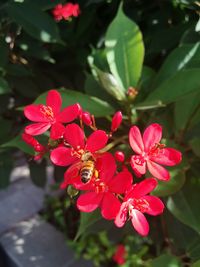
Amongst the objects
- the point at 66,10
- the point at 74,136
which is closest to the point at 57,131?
the point at 74,136

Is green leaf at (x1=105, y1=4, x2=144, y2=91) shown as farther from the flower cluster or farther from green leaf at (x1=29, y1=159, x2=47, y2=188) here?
green leaf at (x1=29, y1=159, x2=47, y2=188)

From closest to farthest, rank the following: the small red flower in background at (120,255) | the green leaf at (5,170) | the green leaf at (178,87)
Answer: the green leaf at (178,87) < the green leaf at (5,170) < the small red flower in background at (120,255)

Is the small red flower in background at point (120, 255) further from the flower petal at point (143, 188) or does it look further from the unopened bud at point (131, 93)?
the flower petal at point (143, 188)

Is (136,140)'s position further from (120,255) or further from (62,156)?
(120,255)

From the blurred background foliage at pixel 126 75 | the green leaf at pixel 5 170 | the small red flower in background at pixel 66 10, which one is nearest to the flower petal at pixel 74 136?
the blurred background foliage at pixel 126 75

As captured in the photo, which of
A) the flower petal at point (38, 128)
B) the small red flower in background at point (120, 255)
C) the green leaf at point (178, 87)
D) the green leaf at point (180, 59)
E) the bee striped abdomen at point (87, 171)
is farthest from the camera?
the small red flower in background at point (120, 255)

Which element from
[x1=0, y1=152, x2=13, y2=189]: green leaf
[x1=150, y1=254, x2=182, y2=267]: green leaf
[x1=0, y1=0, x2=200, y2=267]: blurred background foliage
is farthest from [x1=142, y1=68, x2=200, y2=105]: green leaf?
[x1=0, y1=152, x2=13, y2=189]: green leaf
